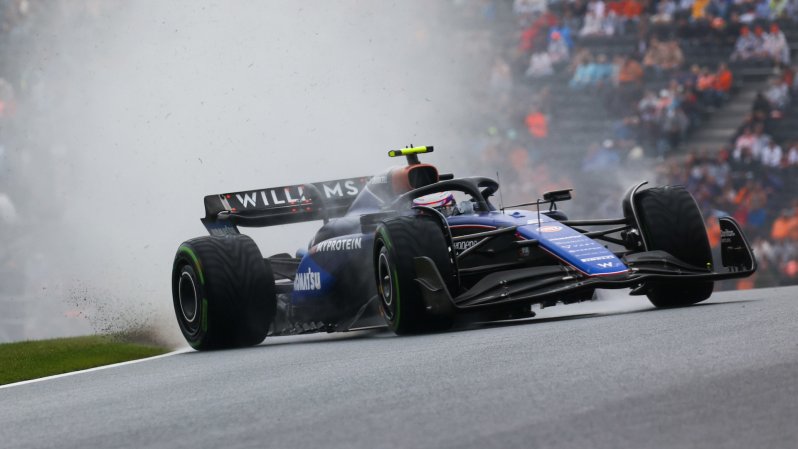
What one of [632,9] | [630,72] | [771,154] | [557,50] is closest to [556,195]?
[771,154]

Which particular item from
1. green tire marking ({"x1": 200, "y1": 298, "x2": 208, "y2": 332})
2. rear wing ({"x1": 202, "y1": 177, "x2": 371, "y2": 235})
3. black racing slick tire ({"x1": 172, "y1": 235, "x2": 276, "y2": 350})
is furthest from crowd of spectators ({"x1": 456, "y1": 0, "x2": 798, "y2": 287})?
green tire marking ({"x1": 200, "y1": 298, "x2": 208, "y2": 332})

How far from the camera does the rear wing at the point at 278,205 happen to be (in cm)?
1232

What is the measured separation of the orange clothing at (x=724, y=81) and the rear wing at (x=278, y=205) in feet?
40.1

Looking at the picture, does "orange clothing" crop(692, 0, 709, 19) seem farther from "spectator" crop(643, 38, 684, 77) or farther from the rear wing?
the rear wing

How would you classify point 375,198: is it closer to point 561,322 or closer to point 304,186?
point 304,186

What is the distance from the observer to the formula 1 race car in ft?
31.4

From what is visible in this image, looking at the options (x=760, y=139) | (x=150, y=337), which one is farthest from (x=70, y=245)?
(x=760, y=139)

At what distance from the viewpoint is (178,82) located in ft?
66.9

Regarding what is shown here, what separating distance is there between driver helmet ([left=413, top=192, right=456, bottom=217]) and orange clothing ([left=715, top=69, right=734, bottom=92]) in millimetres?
13316

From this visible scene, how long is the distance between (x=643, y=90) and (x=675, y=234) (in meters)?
13.2

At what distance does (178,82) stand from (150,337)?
7.49 metres

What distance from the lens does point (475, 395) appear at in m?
5.83

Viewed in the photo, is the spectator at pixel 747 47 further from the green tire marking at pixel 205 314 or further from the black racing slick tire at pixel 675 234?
the green tire marking at pixel 205 314

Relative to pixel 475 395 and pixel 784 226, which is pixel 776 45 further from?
pixel 475 395
